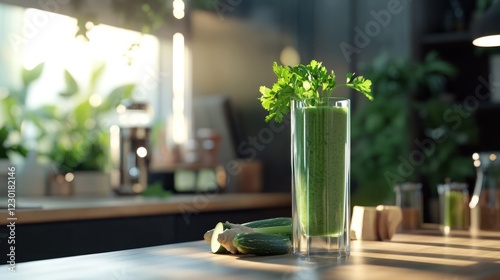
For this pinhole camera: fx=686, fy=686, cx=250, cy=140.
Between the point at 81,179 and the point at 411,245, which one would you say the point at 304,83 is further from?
the point at 81,179

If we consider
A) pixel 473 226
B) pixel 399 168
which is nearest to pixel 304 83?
pixel 473 226

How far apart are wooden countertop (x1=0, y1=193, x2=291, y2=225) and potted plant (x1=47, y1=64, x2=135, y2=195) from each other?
10.2 inches

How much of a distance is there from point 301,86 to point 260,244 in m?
0.32

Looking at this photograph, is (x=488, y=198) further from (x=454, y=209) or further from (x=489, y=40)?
(x=489, y=40)

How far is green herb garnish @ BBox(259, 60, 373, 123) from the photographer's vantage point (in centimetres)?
133

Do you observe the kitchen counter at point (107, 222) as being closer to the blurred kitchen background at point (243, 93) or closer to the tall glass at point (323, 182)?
the blurred kitchen background at point (243, 93)

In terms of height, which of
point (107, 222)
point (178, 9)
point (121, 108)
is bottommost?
point (107, 222)

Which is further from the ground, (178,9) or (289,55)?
(178,9)

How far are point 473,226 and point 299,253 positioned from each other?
1.02 metres

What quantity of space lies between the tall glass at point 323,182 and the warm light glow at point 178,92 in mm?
2696

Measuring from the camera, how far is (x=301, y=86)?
134 centimetres

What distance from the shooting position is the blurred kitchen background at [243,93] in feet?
10.9

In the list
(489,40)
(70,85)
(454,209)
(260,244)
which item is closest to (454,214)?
(454,209)

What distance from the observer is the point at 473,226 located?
6.92 feet
